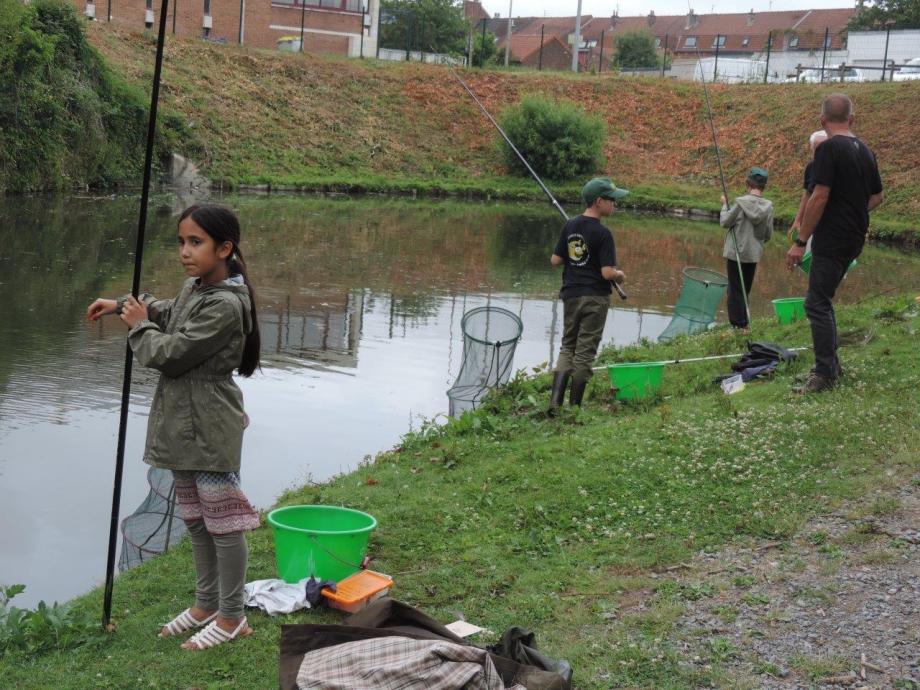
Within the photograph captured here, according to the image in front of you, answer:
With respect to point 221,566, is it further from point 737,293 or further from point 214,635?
point 737,293

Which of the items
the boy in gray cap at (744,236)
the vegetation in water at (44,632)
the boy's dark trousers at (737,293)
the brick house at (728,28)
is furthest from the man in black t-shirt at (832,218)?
the brick house at (728,28)

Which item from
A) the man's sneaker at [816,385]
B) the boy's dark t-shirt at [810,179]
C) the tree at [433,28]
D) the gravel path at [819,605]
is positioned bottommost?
the gravel path at [819,605]

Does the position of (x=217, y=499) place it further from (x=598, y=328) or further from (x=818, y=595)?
(x=598, y=328)

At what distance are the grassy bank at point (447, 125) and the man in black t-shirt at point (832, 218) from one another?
2546 cm

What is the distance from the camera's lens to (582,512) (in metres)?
5.93

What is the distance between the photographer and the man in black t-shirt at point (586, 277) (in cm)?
788

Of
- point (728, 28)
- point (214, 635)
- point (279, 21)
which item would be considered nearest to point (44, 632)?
point (214, 635)

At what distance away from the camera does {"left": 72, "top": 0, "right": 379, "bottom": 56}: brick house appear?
172ft

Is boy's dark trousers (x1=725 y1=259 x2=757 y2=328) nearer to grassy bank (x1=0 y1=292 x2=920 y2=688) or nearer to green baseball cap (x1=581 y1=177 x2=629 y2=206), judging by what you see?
grassy bank (x1=0 y1=292 x2=920 y2=688)

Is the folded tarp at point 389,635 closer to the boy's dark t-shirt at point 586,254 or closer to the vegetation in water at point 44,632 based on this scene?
the vegetation in water at point 44,632

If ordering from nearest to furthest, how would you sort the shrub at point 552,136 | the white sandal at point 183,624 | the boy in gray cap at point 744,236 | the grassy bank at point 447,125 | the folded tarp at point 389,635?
1. the folded tarp at point 389,635
2. the white sandal at point 183,624
3. the boy in gray cap at point 744,236
4. the grassy bank at point 447,125
5. the shrub at point 552,136

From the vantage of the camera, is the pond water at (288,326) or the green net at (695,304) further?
the green net at (695,304)

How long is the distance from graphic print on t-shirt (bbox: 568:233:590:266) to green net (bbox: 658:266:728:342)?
4899mm

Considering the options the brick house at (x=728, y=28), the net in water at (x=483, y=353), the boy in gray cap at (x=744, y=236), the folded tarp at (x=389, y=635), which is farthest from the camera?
the brick house at (x=728, y=28)
